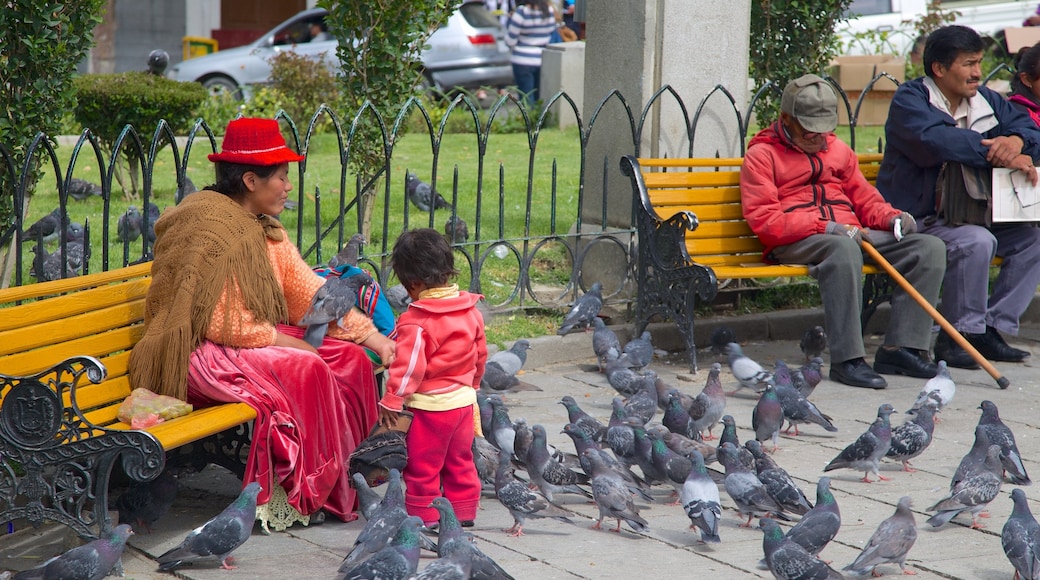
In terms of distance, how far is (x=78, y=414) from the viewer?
3.79 metres

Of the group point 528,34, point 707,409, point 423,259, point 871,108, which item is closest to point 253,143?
point 423,259

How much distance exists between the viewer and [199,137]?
561 inches

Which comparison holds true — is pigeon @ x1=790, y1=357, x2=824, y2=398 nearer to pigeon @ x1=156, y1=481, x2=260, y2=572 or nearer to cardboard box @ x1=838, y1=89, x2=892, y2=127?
pigeon @ x1=156, y1=481, x2=260, y2=572

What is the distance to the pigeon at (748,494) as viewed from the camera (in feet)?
14.7

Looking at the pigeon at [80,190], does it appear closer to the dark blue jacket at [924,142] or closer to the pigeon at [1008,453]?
the dark blue jacket at [924,142]

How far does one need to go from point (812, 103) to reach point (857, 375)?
1581mm

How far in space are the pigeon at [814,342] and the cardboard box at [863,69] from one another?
8103mm

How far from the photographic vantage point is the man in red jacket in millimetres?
6676

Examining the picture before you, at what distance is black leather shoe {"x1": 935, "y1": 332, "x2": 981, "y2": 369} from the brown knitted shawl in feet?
14.6

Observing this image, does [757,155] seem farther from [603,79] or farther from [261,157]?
[261,157]

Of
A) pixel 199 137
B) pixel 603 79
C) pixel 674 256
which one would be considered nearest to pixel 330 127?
pixel 199 137

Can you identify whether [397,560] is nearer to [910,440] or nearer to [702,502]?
[702,502]

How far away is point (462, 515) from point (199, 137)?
35.5 feet

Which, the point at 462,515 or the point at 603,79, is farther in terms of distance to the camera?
the point at 603,79
